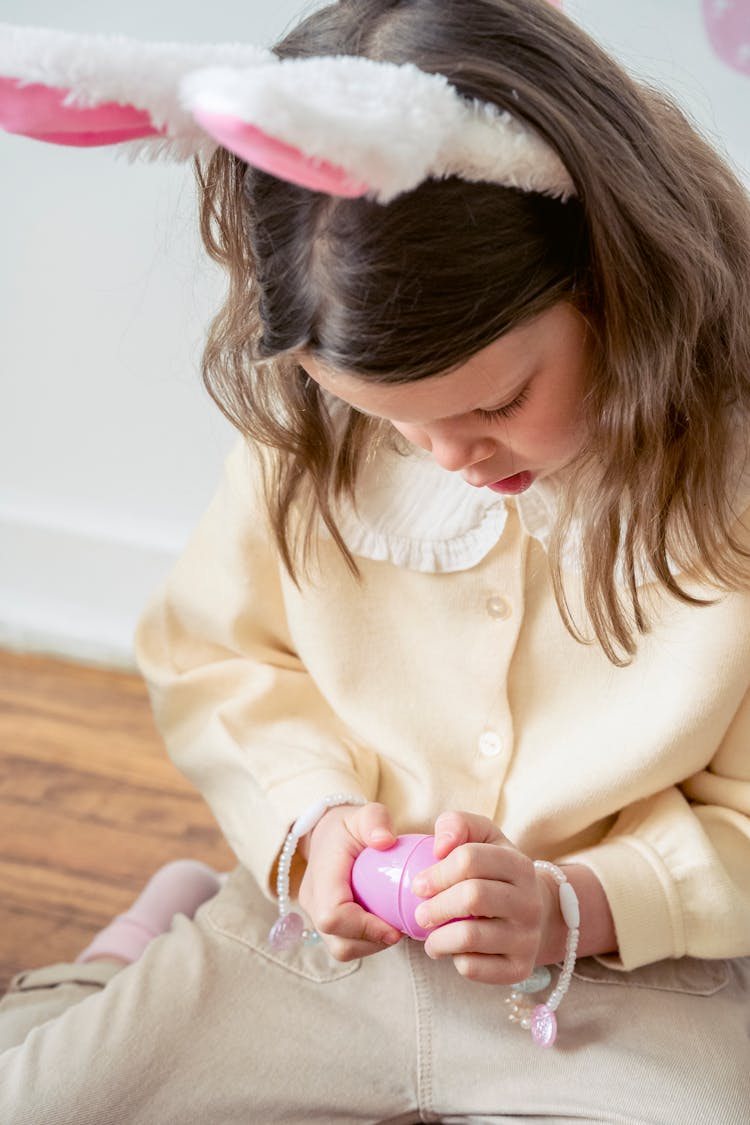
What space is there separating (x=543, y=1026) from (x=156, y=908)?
40cm

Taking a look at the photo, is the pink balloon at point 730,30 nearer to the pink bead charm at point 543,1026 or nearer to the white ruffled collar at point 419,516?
the white ruffled collar at point 419,516

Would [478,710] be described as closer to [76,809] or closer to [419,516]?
[419,516]

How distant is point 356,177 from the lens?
51cm

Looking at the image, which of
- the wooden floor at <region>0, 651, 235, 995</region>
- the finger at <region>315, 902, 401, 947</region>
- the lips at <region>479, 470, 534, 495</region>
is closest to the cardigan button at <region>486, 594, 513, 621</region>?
the lips at <region>479, 470, 534, 495</region>

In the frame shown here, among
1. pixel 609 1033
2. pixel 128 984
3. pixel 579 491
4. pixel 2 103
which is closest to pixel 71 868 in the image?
pixel 128 984

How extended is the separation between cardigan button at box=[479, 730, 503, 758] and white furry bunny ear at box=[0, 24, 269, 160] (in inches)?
18.0

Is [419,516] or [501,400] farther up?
[501,400]

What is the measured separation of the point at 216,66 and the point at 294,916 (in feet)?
1.82

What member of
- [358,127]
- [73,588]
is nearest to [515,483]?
[358,127]

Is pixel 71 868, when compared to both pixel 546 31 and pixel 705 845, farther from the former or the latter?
pixel 546 31

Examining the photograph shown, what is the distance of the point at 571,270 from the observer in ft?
2.11

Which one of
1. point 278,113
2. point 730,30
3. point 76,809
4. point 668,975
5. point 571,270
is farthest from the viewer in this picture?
point 76,809

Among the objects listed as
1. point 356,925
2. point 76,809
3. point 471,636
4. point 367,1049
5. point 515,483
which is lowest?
point 76,809

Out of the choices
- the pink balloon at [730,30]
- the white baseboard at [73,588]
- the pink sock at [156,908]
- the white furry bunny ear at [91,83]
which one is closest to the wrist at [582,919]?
the pink sock at [156,908]
